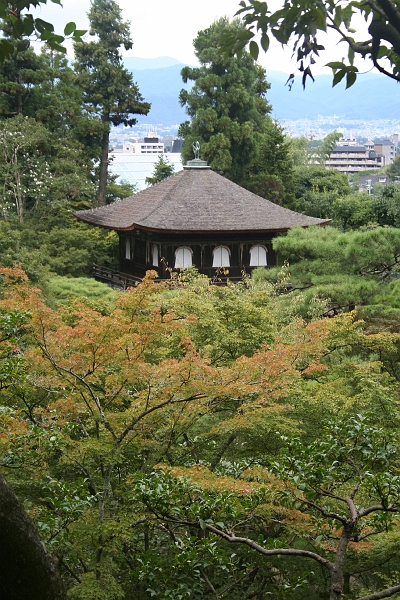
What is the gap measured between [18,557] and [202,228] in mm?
23656

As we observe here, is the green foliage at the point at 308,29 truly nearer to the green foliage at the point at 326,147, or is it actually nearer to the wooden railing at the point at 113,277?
the wooden railing at the point at 113,277

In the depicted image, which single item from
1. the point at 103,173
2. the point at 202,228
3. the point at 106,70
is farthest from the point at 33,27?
the point at 103,173

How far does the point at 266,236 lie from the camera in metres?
27.0

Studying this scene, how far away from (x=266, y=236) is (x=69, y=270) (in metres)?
7.38

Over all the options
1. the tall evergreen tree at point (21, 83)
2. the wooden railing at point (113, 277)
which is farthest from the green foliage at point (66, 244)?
the tall evergreen tree at point (21, 83)

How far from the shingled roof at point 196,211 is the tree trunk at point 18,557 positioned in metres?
23.1

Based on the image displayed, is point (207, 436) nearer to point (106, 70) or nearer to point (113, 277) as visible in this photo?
point (113, 277)

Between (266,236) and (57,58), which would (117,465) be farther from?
(57,58)

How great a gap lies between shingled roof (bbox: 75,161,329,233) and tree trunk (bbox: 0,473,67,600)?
75.7 feet

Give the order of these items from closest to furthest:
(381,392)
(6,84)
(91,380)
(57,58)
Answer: (91,380) < (381,392) < (6,84) < (57,58)

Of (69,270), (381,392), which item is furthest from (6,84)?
(381,392)

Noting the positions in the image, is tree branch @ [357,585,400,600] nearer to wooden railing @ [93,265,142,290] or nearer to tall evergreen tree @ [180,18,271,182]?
wooden railing @ [93,265,142,290]

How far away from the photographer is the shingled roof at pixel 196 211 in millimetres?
25922

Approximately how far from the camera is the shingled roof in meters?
25.9
